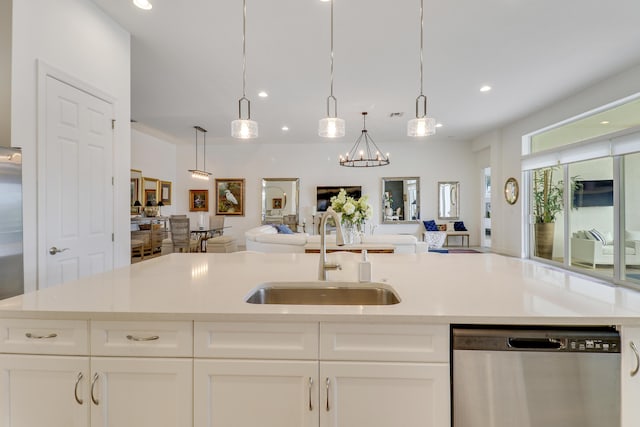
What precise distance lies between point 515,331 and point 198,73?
A: 4.60 metres

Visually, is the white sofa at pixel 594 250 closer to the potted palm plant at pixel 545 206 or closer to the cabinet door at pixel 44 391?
the potted palm plant at pixel 545 206

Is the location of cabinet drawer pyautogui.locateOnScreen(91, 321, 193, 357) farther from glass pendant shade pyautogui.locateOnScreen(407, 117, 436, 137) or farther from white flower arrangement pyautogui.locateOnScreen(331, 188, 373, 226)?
white flower arrangement pyautogui.locateOnScreen(331, 188, 373, 226)

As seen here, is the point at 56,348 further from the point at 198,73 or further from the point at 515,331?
the point at 198,73

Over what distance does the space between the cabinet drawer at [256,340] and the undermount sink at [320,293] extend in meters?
0.44

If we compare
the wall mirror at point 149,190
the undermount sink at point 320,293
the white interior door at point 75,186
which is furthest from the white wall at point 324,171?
the undermount sink at point 320,293

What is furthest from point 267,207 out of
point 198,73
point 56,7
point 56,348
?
point 56,348

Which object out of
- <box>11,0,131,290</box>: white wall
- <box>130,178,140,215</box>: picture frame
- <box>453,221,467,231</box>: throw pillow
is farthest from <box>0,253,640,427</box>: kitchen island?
<box>453,221,467,231</box>: throw pillow

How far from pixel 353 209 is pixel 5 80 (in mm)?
3116

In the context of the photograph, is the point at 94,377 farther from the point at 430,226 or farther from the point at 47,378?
the point at 430,226

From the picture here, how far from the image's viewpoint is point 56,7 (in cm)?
241

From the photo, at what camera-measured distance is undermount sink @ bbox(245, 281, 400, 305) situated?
5.06 ft

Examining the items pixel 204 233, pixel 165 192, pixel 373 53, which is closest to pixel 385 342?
pixel 373 53

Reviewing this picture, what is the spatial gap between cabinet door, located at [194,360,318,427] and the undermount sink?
1.53 feet

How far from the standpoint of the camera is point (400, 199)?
339 inches
